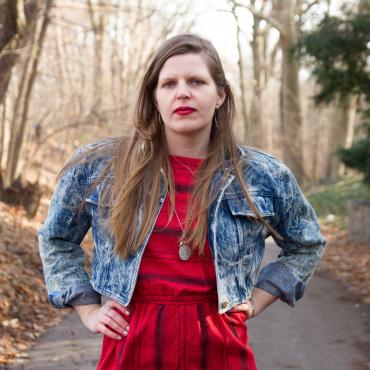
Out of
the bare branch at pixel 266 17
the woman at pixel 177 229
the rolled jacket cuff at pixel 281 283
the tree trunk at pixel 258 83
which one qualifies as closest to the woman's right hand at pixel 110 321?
the woman at pixel 177 229

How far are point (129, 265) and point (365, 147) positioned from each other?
686 cm

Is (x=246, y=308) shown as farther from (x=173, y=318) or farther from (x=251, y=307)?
(x=173, y=318)

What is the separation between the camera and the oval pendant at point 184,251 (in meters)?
2.18

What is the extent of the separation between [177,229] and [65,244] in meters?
0.45

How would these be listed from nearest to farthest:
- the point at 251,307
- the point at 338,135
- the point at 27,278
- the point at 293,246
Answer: the point at 251,307, the point at 293,246, the point at 27,278, the point at 338,135

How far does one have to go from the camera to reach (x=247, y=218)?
91.7 inches

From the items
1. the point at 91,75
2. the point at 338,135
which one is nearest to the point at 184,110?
the point at 91,75

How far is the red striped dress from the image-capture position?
7.11 ft

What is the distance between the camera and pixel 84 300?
2.35 metres

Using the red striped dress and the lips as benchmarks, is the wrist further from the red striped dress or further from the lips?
the lips

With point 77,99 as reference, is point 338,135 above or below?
below

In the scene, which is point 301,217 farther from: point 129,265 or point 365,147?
point 365,147

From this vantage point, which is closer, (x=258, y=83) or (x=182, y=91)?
(x=182, y=91)

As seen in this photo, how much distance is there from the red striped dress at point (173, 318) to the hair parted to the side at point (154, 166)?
6 centimetres
